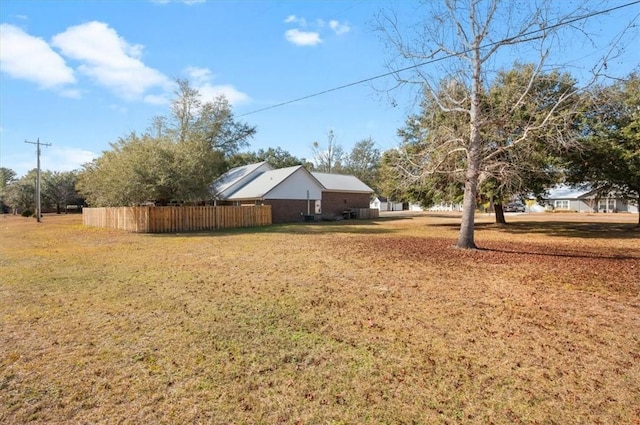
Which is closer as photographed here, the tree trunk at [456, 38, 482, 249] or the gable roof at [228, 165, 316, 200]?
the tree trunk at [456, 38, 482, 249]

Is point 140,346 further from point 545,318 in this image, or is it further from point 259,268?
point 545,318

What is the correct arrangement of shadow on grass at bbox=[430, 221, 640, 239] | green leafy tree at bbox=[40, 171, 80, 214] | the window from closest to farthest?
shadow on grass at bbox=[430, 221, 640, 239] < the window < green leafy tree at bbox=[40, 171, 80, 214]

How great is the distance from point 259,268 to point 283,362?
5223 mm

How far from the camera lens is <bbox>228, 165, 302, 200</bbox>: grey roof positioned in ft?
94.6

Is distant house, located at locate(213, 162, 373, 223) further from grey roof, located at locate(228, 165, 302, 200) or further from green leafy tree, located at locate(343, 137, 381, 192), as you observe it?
green leafy tree, located at locate(343, 137, 381, 192)

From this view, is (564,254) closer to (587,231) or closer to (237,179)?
(587,231)

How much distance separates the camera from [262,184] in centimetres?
3070

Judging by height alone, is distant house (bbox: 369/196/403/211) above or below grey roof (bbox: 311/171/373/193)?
below

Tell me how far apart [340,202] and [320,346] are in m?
32.3

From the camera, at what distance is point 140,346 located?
4.17 m

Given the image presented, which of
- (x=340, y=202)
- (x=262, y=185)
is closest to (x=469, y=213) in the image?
(x=262, y=185)

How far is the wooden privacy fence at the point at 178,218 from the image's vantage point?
66.6 ft

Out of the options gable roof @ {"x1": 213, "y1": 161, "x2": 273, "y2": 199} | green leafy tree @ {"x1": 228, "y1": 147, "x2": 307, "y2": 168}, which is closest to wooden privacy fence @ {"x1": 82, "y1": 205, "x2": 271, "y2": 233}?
gable roof @ {"x1": 213, "y1": 161, "x2": 273, "y2": 199}

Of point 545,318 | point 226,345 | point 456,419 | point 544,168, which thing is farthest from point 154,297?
point 544,168
